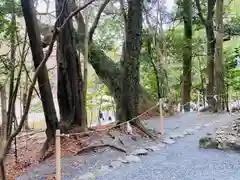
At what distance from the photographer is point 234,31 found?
1195cm

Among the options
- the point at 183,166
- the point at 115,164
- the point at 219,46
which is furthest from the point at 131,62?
the point at 219,46

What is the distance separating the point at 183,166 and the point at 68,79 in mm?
2921

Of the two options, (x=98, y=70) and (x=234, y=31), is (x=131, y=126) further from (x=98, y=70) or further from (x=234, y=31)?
(x=234, y=31)

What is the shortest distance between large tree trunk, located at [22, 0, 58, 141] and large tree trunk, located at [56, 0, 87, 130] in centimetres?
49

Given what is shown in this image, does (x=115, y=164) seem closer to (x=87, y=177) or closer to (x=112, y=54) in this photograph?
(x=87, y=177)

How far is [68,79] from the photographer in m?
6.45

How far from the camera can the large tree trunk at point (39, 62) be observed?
539 centimetres

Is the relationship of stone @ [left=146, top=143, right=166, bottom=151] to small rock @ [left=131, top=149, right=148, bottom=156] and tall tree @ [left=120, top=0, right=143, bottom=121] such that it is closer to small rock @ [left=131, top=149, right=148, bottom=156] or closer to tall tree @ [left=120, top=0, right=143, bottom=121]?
small rock @ [left=131, top=149, right=148, bottom=156]

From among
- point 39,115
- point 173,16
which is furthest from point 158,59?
point 39,115

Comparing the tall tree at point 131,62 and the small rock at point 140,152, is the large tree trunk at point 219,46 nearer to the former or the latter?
the tall tree at point 131,62

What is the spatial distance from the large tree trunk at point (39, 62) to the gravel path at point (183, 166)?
190cm

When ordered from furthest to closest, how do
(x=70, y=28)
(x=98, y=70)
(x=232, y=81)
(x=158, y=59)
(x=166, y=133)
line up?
(x=232, y=81)
(x=158, y=59)
(x=98, y=70)
(x=166, y=133)
(x=70, y=28)

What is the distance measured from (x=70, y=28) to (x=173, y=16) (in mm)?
6947

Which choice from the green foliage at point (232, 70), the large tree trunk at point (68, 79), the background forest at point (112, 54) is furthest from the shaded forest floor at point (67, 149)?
the green foliage at point (232, 70)
